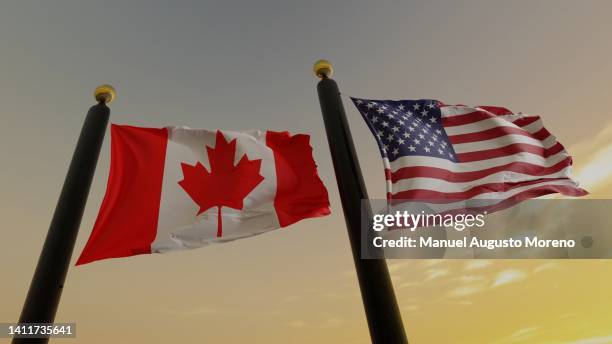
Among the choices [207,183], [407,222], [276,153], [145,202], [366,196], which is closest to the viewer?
[366,196]

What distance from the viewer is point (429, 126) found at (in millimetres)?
7984

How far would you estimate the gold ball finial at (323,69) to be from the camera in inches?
297

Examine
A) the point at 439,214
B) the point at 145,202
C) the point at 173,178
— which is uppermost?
the point at 173,178

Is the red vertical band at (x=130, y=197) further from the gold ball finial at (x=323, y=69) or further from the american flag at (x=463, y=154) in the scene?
the american flag at (x=463, y=154)

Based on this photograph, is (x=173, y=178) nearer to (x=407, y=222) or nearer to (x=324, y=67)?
(x=324, y=67)

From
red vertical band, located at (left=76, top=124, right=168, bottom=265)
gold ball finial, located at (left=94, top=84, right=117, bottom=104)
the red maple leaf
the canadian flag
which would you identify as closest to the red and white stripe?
the canadian flag

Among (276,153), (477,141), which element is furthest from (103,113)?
(477,141)

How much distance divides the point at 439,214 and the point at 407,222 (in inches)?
27.8

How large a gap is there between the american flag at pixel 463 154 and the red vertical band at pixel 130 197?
365cm

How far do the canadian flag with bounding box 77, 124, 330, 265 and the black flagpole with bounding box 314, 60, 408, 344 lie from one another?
3.78ft

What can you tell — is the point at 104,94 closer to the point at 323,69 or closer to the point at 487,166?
→ the point at 323,69

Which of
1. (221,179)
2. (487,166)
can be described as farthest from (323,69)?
(487,166)

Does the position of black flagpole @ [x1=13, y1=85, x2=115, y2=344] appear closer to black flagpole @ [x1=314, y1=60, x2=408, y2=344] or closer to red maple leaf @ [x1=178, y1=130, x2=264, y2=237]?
red maple leaf @ [x1=178, y1=130, x2=264, y2=237]

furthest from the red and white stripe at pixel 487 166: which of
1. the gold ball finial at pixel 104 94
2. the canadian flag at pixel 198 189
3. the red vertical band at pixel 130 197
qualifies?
the gold ball finial at pixel 104 94
